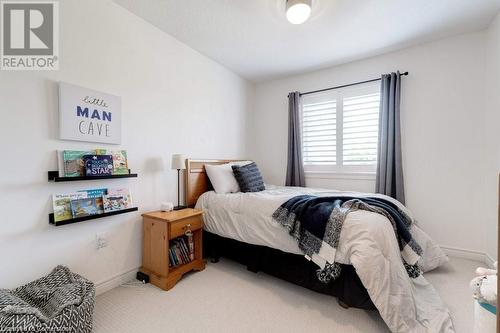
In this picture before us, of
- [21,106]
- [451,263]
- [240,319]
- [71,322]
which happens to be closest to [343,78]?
[451,263]

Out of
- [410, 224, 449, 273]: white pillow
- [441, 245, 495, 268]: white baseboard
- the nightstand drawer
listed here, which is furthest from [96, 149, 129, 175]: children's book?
[441, 245, 495, 268]: white baseboard

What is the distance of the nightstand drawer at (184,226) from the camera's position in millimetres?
1996

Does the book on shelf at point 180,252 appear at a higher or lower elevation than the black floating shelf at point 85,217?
lower

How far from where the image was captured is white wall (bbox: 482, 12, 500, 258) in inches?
83.7

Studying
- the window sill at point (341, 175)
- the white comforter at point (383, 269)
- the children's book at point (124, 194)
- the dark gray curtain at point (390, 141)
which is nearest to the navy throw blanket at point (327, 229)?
the white comforter at point (383, 269)

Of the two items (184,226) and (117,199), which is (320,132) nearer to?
(184,226)

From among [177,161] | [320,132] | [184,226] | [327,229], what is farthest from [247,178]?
[320,132]

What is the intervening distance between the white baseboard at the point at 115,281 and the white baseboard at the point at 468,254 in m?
3.36

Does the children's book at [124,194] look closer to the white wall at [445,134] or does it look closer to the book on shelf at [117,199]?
the book on shelf at [117,199]

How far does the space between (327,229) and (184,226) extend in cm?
127

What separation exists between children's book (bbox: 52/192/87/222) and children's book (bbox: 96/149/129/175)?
1.18ft

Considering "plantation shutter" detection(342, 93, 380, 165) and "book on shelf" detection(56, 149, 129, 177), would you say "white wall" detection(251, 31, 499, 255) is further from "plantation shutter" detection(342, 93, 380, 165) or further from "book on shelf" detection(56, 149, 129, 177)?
"book on shelf" detection(56, 149, 129, 177)

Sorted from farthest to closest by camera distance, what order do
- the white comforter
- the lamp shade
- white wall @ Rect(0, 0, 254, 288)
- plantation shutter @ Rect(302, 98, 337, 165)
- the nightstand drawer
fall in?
plantation shutter @ Rect(302, 98, 337, 165) < the lamp shade < the nightstand drawer < white wall @ Rect(0, 0, 254, 288) < the white comforter

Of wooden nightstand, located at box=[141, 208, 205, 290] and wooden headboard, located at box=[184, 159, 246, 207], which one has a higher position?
wooden headboard, located at box=[184, 159, 246, 207]
